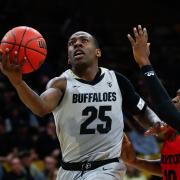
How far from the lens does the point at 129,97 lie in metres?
5.22

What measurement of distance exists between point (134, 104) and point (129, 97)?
0.30 feet

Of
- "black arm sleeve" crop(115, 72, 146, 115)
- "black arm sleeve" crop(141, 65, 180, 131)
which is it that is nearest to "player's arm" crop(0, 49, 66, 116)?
"black arm sleeve" crop(115, 72, 146, 115)

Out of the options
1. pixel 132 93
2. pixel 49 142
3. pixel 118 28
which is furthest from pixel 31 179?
pixel 118 28

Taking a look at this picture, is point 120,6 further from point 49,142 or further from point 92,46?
point 92,46

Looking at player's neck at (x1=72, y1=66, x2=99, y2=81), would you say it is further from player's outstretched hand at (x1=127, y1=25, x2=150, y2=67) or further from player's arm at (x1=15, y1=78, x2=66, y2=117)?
player's outstretched hand at (x1=127, y1=25, x2=150, y2=67)

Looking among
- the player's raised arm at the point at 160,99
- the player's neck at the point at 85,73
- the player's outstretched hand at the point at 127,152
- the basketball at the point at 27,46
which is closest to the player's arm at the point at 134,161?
the player's outstretched hand at the point at 127,152

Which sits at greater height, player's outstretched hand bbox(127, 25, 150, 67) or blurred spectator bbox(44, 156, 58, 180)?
player's outstretched hand bbox(127, 25, 150, 67)

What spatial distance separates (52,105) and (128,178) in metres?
5.32

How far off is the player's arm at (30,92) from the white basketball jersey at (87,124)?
143 mm

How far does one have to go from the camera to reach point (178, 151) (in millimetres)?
4766

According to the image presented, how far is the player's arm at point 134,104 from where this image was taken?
5.20 m

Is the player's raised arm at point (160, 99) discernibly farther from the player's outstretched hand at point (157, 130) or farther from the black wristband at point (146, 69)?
the player's outstretched hand at point (157, 130)

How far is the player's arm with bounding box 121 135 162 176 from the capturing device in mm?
5113

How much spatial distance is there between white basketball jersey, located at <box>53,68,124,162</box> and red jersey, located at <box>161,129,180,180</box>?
43 cm
